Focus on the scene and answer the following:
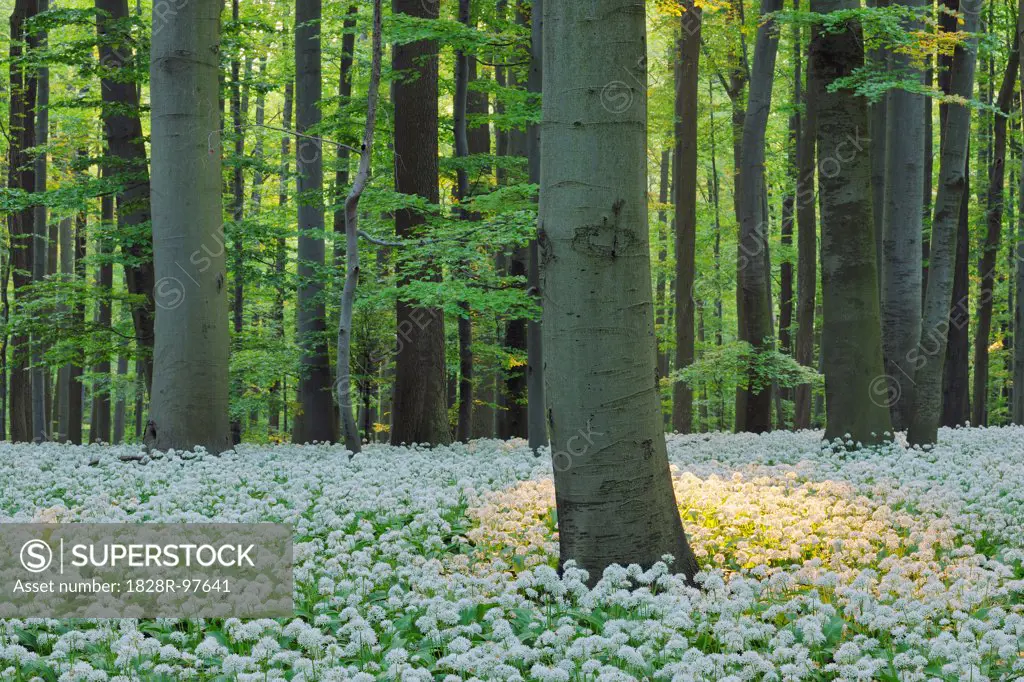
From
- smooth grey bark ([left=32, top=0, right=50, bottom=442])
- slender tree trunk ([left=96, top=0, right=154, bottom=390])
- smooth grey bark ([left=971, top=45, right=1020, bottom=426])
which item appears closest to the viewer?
slender tree trunk ([left=96, top=0, right=154, bottom=390])

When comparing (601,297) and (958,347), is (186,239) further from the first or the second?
(958,347)

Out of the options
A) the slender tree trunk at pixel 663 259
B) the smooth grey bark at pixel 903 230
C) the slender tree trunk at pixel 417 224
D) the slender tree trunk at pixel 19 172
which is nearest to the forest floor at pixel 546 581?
the smooth grey bark at pixel 903 230

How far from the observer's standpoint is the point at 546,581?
4961mm

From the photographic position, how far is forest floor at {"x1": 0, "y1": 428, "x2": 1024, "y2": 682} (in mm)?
4078

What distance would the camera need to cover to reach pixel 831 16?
9.47m

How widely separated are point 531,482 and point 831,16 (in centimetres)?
606

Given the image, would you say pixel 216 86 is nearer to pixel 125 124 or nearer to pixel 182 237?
pixel 182 237

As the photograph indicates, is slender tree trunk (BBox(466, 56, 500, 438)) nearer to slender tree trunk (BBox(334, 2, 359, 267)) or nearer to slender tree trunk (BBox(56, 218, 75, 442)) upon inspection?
slender tree trunk (BBox(334, 2, 359, 267))

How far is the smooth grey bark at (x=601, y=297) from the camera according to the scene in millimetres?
5246

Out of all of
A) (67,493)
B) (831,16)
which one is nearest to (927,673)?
(67,493)

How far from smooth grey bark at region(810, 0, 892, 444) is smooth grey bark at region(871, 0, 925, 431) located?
172 centimetres

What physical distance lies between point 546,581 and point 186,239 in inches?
283

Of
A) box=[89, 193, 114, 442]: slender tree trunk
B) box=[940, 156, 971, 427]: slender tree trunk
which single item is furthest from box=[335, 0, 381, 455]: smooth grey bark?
box=[940, 156, 971, 427]: slender tree trunk

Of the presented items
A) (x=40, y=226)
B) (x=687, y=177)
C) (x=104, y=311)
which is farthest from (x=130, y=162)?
(x=687, y=177)
